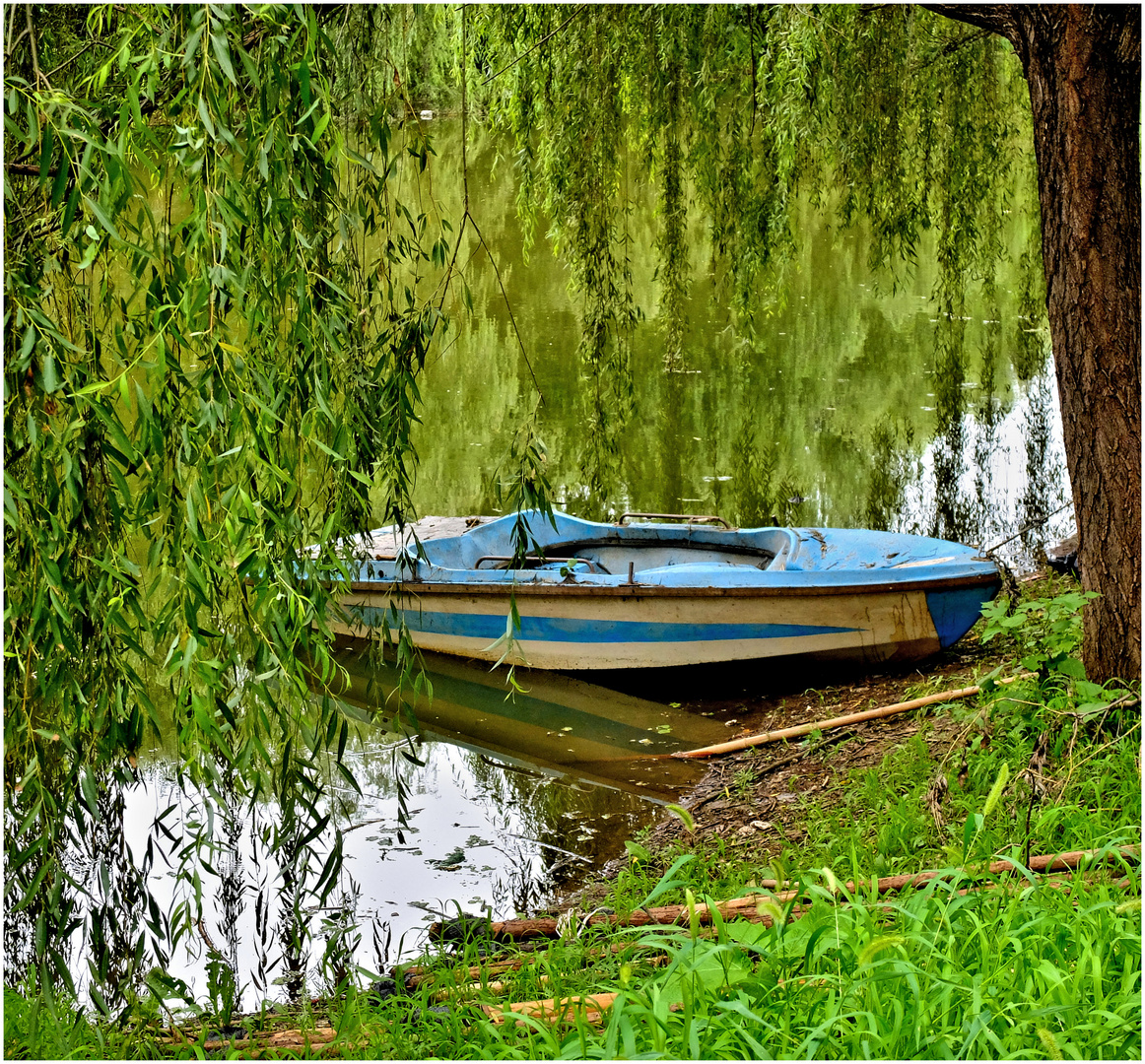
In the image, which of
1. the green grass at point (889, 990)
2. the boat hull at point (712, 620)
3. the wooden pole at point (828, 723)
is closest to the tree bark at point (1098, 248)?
the green grass at point (889, 990)

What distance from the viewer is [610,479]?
389 inches

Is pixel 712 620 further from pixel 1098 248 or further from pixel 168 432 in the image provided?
pixel 168 432

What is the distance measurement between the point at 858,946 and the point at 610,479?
7.64 m

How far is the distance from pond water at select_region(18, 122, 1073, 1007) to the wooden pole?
220 millimetres

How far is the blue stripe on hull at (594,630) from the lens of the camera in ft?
21.4

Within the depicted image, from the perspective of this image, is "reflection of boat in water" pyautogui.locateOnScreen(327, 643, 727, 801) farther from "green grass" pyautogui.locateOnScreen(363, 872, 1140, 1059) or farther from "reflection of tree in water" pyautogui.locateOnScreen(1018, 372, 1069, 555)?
"reflection of tree in water" pyautogui.locateOnScreen(1018, 372, 1069, 555)

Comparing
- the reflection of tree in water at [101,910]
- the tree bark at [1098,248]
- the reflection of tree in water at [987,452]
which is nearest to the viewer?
the reflection of tree in water at [101,910]

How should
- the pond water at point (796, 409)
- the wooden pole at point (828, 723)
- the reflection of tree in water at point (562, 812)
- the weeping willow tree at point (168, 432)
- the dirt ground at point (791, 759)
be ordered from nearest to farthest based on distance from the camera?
the weeping willow tree at point (168, 432) < the dirt ground at point (791, 759) < the reflection of tree in water at point (562, 812) < the wooden pole at point (828, 723) < the pond water at point (796, 409)

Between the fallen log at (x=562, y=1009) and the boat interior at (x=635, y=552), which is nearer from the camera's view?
the fallen log at (x=562, y=1009)

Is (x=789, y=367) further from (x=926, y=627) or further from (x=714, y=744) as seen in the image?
(x=714, y=744)

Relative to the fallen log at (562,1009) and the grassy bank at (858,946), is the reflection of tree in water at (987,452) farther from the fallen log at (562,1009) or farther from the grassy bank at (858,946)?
the fallen log at (562,1009)

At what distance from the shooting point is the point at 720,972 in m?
2.33

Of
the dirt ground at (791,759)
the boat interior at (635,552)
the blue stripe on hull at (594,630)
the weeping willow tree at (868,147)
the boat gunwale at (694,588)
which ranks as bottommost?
the dirt ground at (791,759)

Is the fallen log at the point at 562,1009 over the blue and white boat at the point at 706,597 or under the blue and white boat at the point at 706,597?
under
